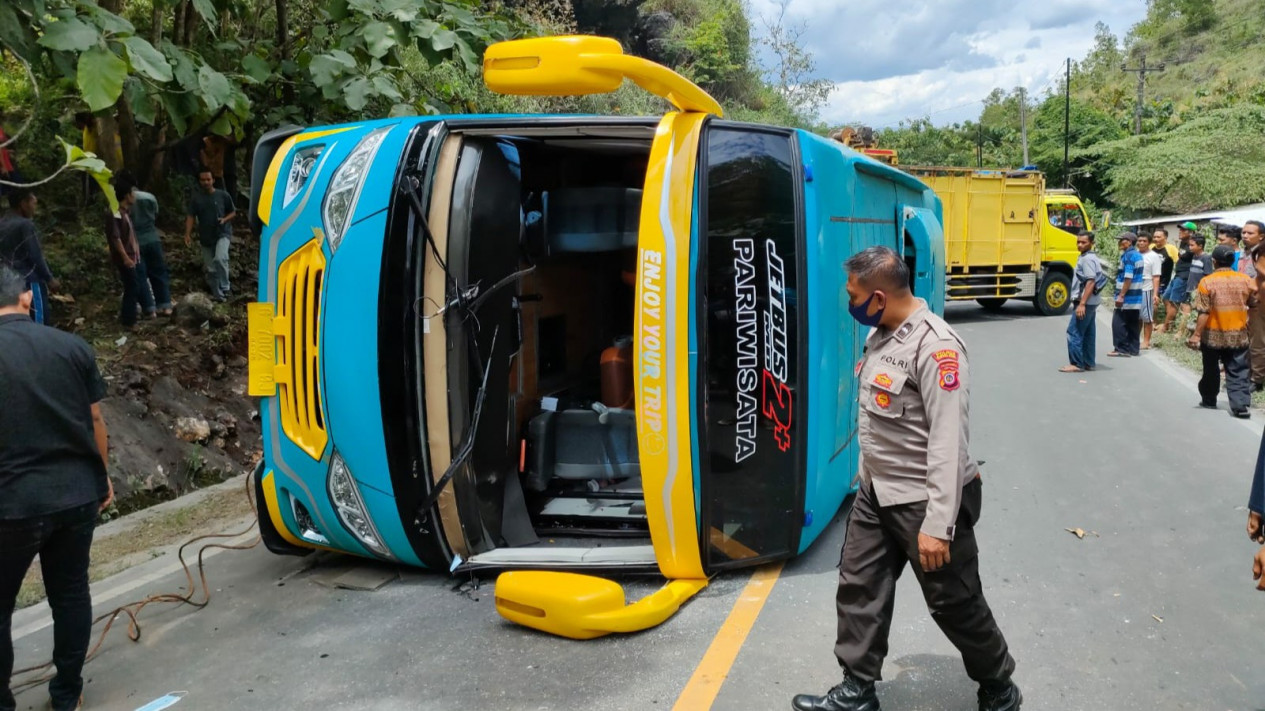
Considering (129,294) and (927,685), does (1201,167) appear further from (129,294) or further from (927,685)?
(927,685)

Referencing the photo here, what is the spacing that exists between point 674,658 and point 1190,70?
81.2 meters

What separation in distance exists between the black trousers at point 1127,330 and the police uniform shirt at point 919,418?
407 inches

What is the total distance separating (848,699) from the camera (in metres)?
3.22

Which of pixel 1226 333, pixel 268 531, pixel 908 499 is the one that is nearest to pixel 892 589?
pixel 908 499

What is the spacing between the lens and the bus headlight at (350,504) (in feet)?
14.3

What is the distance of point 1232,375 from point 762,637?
6.99 meters

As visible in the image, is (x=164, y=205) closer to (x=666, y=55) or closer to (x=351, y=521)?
(x=351, y=521)

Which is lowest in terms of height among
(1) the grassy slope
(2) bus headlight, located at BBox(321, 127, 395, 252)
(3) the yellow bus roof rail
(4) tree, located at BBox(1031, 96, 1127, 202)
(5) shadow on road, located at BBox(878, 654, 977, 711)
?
(5) shadow on road, located at BBox(878, 654, 977, 711)

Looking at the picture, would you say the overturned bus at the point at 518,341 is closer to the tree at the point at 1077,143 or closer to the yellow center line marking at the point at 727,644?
the yellow center line marking at the point at 727,644

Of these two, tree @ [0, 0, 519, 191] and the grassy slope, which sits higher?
the grassy slope

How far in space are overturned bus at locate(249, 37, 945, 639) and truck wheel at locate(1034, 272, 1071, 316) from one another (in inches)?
541

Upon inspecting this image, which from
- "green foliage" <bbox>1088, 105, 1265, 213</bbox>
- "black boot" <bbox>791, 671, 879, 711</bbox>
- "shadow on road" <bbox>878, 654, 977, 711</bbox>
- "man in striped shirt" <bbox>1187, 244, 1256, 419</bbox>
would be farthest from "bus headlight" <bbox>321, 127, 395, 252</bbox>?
"green foliage" <bbox>1088, 105, 1265, 213</bbox>

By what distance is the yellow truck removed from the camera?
51.3 feet

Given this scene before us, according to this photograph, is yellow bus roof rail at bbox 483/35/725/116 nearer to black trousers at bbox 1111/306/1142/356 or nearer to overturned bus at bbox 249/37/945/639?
overturned bus at bbox 249/37/945/639
